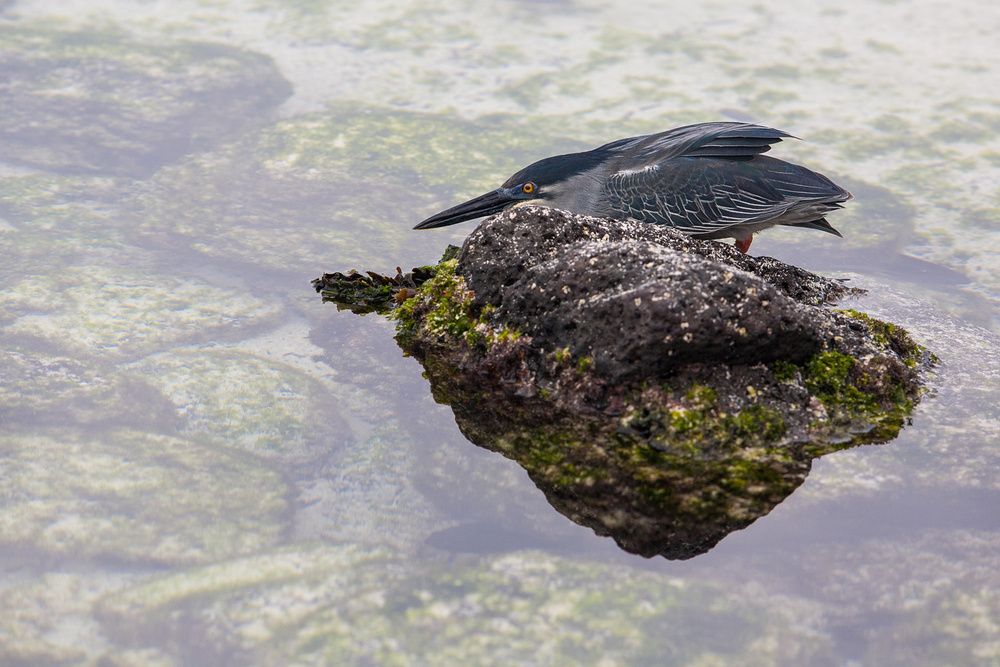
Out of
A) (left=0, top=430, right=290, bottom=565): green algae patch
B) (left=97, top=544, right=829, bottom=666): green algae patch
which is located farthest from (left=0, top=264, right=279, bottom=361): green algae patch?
(left=97, top=544, right=829, bottom=666): green algae patch

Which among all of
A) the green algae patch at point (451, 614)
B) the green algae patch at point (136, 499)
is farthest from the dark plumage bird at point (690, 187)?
the green algae patch at point (451, 614)

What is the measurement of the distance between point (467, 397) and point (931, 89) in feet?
33.0

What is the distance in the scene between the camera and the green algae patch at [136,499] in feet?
8.98

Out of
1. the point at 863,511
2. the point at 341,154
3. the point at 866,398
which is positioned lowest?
the point at 863,511

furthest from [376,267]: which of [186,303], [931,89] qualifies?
[931,89]

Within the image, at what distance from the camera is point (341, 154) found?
8773mm

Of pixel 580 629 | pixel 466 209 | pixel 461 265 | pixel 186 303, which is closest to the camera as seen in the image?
pixel 580 629

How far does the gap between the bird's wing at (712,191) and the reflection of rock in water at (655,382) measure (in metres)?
1.08

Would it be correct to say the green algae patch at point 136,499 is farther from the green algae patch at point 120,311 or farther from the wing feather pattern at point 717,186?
the wing feather pattern at point 717,186

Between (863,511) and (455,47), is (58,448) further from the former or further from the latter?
(455,47)

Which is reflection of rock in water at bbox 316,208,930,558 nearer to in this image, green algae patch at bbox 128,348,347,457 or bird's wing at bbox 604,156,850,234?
green algae patch at bbox 128,348,347,457

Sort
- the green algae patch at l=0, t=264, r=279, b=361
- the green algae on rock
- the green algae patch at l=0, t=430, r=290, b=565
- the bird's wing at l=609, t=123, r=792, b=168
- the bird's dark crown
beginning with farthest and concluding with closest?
1. the green algae on rock
2. the bird's dark crown
3. the bird's wing at l=609, t=123, r=792, b=168
4. the green algae patch at l=0, t=264, r=279, b=361
5. the green algae patch at l=0, t=430, r=290, b=565

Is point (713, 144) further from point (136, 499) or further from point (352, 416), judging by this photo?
point (136, 499)

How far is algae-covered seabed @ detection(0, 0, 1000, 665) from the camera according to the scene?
2.40 meters
